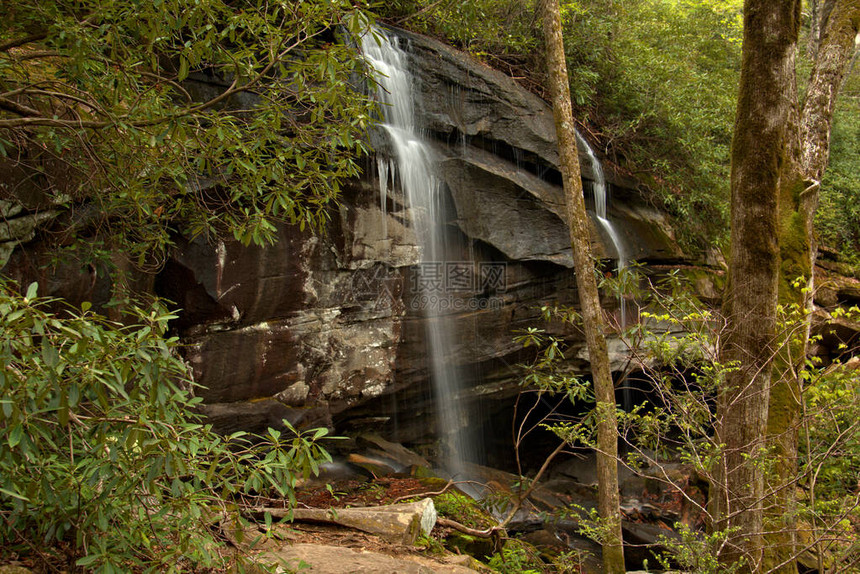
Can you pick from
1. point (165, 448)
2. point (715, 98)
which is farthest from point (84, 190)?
point (715, 98)

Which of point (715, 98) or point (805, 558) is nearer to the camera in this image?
point (805, 558)

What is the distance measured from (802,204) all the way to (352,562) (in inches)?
225

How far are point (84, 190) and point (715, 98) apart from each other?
1141 cm

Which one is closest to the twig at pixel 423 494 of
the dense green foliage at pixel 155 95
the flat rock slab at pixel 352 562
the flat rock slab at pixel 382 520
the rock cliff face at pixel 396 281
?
the flat rock slab at pixel 382 520

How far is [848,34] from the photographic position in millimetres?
6137

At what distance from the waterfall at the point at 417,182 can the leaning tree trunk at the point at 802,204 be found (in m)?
4.50

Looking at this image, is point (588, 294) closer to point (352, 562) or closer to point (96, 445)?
point (352, 562)

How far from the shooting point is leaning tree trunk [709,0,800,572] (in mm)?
4414

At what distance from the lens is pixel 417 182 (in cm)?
813

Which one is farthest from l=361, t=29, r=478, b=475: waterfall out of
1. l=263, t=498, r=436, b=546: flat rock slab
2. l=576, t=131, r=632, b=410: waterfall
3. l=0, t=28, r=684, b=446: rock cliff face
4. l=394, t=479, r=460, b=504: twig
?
l=263, t=498, r=436, b=546: flat rock slab

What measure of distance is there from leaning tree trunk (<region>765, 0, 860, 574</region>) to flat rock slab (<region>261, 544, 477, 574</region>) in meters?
3.00

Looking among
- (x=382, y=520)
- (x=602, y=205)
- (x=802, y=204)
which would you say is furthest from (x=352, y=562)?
(x=602, y=205)

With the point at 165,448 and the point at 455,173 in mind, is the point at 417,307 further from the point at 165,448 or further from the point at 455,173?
the point at 165,448

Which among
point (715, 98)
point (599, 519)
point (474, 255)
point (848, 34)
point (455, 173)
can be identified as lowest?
point (599, 519)
